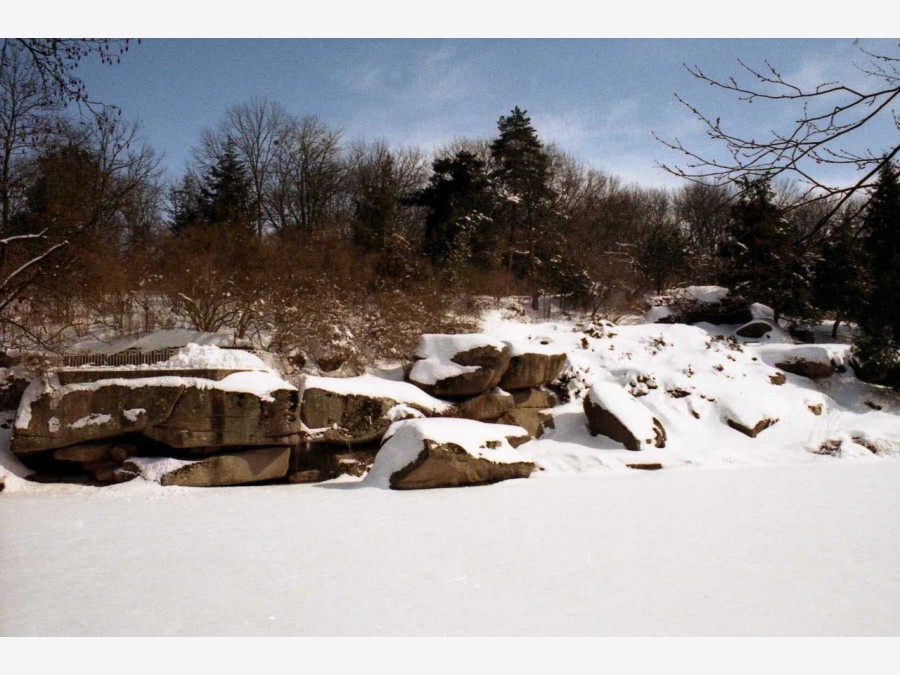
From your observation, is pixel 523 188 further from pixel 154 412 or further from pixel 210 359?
pixel 154 412

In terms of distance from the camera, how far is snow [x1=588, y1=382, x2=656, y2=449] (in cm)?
1042

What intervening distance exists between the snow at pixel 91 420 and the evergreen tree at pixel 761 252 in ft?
25.7

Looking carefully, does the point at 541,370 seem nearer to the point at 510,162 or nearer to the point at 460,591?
the point at 460,591

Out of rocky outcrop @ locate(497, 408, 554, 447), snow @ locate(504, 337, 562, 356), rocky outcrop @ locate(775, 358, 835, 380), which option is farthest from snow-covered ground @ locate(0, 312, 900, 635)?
rocky outcrop @ locate(775, 358, 835, 380)

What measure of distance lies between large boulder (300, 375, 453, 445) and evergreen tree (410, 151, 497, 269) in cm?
1044

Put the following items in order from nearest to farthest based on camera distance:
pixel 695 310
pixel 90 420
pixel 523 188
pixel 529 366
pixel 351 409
→ 1. pixel 90 420
2. pixel 351 409
3. pixel 529 366
4. pixel 695 310
5. pixel 523 188

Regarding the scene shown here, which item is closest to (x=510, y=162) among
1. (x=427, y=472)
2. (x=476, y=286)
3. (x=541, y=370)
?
(x=476, y=286)

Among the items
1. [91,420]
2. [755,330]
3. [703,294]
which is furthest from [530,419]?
[703,294]

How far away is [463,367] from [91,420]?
5.91 meters

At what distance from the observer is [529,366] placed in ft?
37.4

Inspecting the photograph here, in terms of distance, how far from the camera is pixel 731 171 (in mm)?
2916

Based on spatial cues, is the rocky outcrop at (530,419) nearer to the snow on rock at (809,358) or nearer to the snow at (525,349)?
the snow at (525,349)

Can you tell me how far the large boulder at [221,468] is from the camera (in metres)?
7.71

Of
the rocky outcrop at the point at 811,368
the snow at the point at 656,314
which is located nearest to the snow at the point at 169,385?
the rocky outcrop at the point at 811,368
